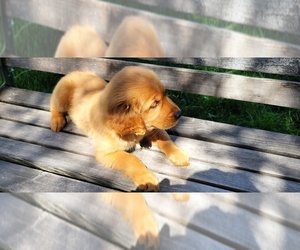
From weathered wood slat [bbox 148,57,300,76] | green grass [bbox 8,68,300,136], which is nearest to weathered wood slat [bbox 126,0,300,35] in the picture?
weathered wood slat [bbox 148,57,300,76]

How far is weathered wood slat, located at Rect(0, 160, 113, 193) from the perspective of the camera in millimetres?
761

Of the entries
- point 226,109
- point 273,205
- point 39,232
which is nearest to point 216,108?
point 226,109

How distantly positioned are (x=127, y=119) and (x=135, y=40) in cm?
28

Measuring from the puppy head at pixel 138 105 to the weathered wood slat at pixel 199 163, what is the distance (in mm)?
77

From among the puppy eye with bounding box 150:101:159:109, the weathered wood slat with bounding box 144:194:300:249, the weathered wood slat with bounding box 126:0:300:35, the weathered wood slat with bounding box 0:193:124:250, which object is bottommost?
the weathered wood slat with bounding box 0:193:124:250

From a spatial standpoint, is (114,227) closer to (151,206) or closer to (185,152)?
(151,206)

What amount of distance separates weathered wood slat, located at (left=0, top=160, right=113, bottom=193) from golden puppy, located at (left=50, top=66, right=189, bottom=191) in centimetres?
6

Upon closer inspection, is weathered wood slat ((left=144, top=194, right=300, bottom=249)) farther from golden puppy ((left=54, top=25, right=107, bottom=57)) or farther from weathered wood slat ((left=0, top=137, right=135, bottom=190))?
weathered wood slat ((left=0, top=137, right=135, bottom=190))

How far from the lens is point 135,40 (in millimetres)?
461

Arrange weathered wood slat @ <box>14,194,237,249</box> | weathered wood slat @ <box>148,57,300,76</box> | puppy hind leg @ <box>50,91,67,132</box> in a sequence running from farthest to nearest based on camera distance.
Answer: puppy hind leg @ <box>50,91,67,132</box> → weathered wood slat @ <box>148,57,300,76</box> → weathered wood slat @ <box>14,194,237,249</box>

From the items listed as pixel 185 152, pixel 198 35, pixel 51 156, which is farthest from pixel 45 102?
pixel 198 35

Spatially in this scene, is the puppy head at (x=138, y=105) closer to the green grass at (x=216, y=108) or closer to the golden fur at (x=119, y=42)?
the green grass at (x=216, y=108)

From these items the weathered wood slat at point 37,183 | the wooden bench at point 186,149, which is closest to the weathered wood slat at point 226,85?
the wooden bench at point 186,149

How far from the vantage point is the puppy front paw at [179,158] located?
2.46 ft
